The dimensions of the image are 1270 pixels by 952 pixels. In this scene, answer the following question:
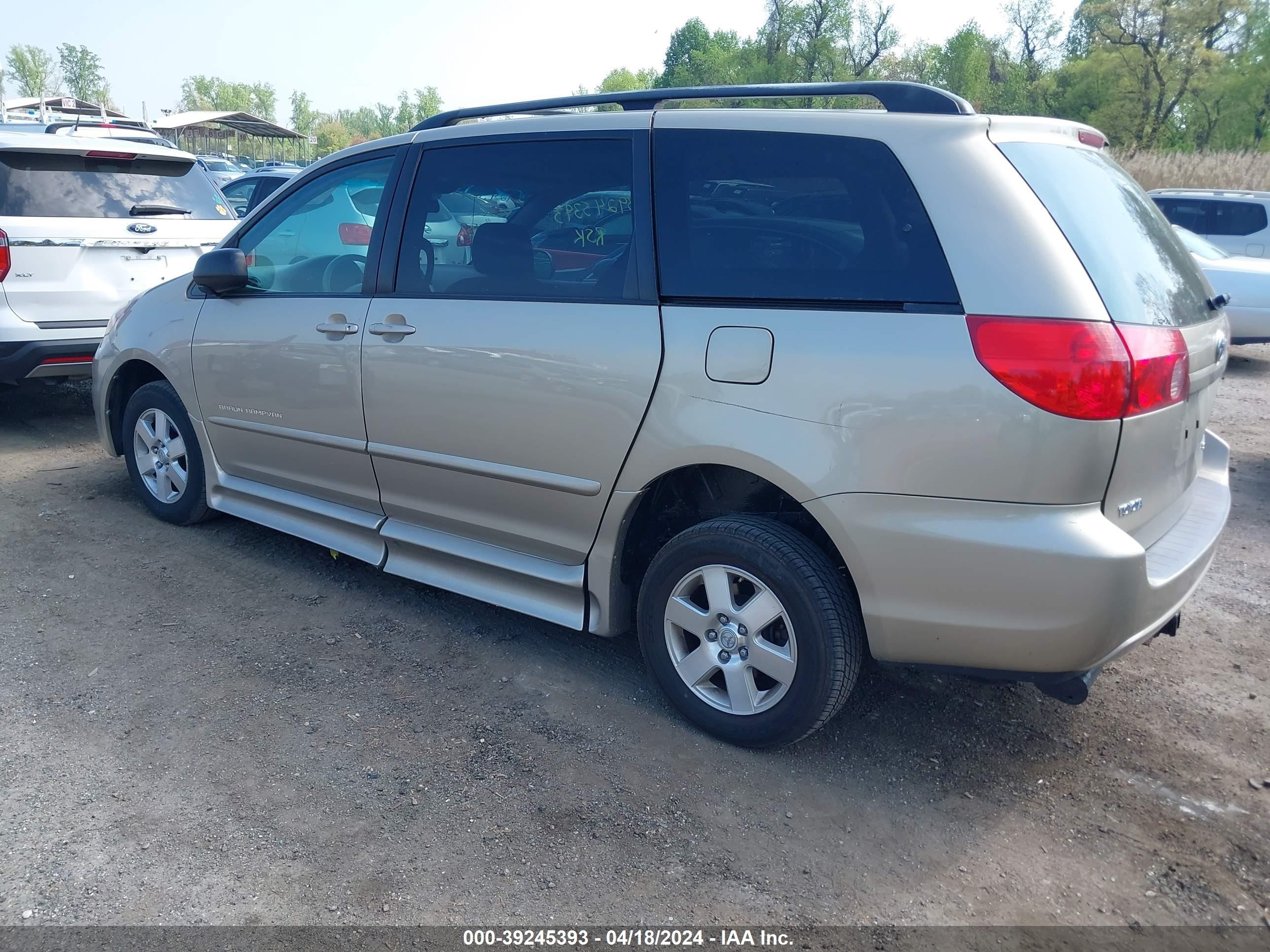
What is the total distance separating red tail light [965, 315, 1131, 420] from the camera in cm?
245

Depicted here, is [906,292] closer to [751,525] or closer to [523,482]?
[751,525]

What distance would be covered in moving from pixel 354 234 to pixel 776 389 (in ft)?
7.04

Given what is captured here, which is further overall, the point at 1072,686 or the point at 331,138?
the point at 331,138

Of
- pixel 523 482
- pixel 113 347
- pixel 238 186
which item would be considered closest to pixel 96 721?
pixel 523 482

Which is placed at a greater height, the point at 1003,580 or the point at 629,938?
the point at 1003,580

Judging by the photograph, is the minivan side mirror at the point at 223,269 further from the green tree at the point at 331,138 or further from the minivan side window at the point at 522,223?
the green tree at the point at 331,138

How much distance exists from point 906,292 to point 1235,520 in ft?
12.3

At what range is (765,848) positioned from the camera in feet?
8.68

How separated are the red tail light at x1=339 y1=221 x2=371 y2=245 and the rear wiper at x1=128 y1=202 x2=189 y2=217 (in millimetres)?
3336

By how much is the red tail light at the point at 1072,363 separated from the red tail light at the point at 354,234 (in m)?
2.49

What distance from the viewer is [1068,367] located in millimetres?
2445

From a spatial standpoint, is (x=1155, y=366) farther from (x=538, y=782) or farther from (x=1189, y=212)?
(x=1189, y=212)

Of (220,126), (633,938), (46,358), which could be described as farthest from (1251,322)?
(220,126)

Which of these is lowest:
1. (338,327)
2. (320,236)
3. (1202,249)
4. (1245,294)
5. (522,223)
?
(1245,294)
